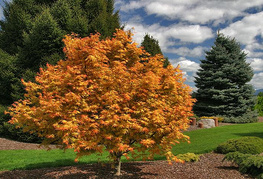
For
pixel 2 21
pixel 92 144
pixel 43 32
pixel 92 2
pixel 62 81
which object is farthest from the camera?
pixel 2 21

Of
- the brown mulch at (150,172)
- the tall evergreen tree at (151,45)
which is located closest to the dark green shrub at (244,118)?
the tall evergreen tree at (151,45)

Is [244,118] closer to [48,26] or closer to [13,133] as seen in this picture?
[48,26]

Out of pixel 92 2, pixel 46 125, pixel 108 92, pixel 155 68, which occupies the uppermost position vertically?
pixel 92 2

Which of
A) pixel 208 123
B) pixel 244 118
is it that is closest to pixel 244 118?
pixel 244 118

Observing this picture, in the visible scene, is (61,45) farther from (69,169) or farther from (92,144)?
(92,144)

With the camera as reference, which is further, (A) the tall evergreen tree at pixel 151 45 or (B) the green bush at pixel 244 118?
(B) the green bush at pixel 244 118

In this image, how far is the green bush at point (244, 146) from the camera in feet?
33.2

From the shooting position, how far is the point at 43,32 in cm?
1477

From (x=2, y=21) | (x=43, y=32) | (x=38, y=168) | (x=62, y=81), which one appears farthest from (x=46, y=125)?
(x=2, y=21)

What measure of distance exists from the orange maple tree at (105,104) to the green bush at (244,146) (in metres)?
5.33

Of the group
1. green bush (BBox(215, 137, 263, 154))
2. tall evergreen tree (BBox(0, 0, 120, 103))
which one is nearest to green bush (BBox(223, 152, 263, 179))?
green bush (BBox(215, 137, 263, 154))

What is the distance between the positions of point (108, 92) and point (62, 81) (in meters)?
1.37

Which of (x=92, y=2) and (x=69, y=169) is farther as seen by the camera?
(x=92, y=2)

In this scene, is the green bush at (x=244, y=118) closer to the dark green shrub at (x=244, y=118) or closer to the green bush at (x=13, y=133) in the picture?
the dark green shrub at (x=244, y=118)
